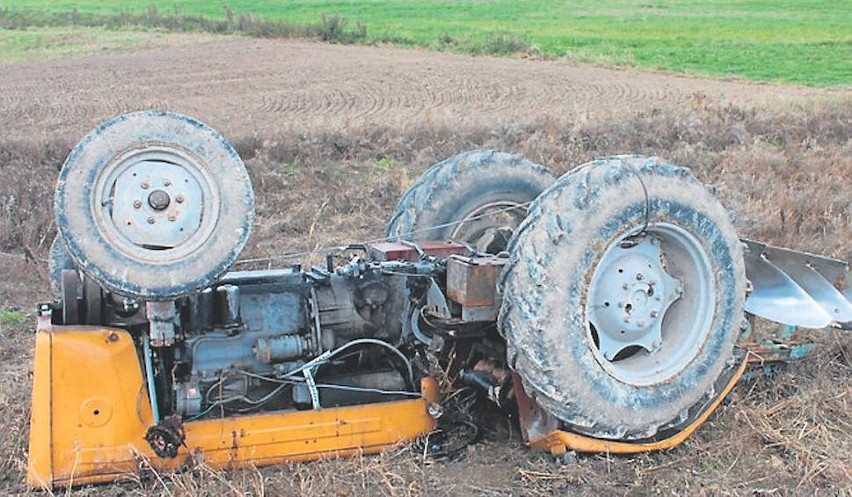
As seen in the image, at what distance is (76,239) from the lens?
12.9 feet

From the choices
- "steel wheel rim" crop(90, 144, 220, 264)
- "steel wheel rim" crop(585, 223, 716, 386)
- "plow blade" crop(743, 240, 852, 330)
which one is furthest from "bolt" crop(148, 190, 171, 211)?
"plow blade" crop(743, 240, 852, 330)

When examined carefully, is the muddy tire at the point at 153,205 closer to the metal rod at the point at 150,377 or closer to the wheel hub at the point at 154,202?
the wheel hub at the point at 154,202

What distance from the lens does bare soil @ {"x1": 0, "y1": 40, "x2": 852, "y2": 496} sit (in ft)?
14.7

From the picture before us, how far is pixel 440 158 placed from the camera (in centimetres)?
1268

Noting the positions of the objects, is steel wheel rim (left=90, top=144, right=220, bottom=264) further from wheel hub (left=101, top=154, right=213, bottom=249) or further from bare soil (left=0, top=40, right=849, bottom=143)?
bare soil (left=0, top=40, right=849, bottom=143)

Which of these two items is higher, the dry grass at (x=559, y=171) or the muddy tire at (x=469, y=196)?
the muddy tire at (x=469, y=196)

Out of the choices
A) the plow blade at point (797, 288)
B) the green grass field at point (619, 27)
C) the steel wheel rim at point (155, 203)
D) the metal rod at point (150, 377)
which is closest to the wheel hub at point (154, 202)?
the steel wheel rim at point (155, 203)

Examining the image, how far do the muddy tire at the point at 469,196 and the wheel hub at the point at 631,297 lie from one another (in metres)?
1.07

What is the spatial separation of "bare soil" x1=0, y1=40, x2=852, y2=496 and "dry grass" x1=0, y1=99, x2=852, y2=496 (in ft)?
0.05

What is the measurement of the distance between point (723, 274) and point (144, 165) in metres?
2.67

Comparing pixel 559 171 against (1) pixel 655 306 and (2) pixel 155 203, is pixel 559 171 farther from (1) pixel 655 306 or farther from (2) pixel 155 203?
(2) pixel 155 203

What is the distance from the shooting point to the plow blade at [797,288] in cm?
521

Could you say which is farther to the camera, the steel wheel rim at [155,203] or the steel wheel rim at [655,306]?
the steel wheel rim at [655,306]

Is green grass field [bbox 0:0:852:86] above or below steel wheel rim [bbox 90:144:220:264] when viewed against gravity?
below
